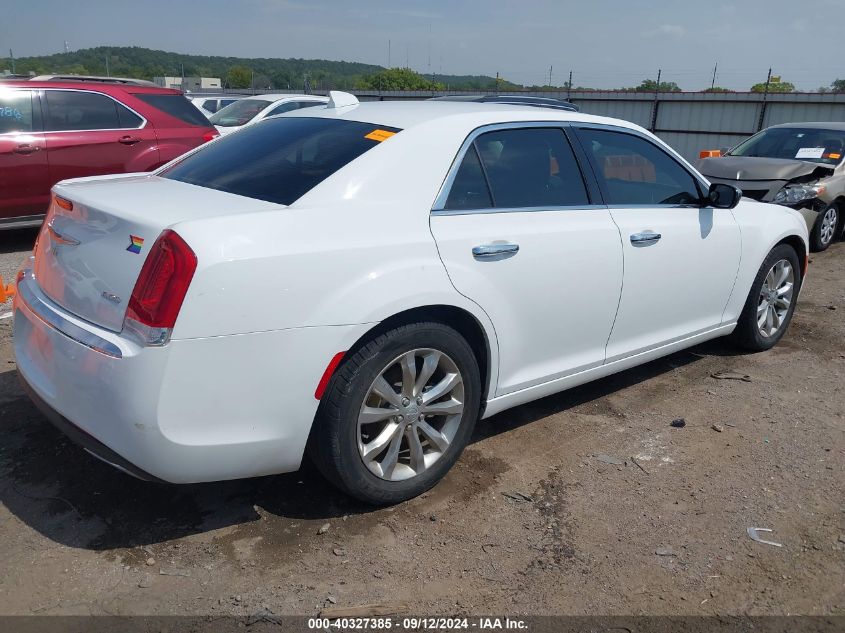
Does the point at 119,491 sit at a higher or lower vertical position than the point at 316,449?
lower

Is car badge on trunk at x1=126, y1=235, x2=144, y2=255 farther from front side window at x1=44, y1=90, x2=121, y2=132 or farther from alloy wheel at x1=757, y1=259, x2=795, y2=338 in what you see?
front side window at x1=44, y1=90, x2=121, y2=132

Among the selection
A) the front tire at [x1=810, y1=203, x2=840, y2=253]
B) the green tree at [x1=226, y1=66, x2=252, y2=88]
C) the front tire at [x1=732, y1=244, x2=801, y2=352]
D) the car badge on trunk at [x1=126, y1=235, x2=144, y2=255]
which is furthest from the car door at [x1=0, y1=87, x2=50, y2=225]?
the green tree at [x1=226, y1=66, x2=252, y2=88]

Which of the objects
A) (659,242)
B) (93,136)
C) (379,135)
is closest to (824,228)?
(659,242)

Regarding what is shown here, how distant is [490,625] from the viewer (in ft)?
8.27

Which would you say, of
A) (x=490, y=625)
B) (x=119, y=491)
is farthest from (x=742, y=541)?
(x=119, y=491)

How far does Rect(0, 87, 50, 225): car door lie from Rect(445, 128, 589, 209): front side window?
5851mm

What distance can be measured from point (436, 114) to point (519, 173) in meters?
0.49

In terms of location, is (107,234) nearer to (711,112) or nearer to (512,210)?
(512,210)

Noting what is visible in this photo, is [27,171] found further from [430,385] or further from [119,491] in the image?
[430,385]

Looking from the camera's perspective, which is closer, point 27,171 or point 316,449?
point 316,449

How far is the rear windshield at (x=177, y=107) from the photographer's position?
8477 mm

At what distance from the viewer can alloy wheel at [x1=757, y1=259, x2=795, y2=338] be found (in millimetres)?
5164

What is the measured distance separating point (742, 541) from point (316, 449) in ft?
5.93

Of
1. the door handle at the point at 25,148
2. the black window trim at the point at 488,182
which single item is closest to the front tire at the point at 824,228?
the black window trim at the point at 488,182
